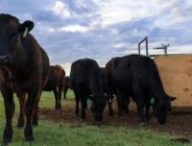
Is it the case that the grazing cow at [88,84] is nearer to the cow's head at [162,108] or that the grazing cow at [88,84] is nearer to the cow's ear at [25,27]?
the cow's head at [162,108]

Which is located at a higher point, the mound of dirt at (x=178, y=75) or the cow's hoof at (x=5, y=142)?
the mound of dirt at (x=178, y=75)

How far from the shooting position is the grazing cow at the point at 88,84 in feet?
49.4

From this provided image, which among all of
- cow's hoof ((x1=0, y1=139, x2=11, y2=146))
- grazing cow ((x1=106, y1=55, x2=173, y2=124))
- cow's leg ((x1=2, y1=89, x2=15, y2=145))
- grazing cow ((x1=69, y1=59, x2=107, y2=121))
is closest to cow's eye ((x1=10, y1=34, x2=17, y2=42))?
cow's leg ((x1=2, y1=89, x2=15, y2=145))

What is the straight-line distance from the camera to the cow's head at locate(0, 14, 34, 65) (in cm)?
844

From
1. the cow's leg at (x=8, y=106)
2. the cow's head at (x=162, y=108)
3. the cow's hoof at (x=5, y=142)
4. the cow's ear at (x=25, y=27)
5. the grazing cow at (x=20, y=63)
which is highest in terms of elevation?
the cow's ear at (x=25, y=27)

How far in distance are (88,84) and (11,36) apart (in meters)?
7.77

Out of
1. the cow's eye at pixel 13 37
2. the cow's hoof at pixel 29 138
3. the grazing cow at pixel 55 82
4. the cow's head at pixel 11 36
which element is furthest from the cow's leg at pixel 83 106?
the cow's eye at pixel 13 37

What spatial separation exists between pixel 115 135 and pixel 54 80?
39.5 ft

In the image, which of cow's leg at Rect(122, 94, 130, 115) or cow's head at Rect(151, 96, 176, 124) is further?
cow's leg at Rect(122, 94, 130, 115)

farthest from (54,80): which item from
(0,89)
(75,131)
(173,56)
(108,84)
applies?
(0,89)

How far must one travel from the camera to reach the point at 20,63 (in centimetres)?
930

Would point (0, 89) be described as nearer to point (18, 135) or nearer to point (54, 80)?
point (18, 135)

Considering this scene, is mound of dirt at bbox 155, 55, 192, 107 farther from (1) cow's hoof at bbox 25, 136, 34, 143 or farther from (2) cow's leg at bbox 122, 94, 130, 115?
(1) cow's hoof at bbox 25, 136, 34, 143

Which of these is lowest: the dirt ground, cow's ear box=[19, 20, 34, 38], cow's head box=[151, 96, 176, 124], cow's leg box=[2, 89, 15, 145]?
the dirt ground
